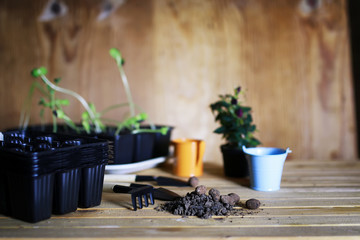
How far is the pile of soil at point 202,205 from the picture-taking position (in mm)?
729

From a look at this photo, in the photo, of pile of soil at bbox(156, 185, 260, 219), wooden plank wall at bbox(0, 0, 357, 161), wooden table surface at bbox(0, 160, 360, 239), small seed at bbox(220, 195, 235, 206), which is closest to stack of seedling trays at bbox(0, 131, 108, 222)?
wooden table surface at bbox(0, 160, 360, 239)

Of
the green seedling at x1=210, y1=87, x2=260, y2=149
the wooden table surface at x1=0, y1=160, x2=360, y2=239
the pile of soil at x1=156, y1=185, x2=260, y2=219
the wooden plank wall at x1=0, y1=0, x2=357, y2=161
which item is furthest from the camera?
the wooden plank wall at x1=0, y1=0, x2=357, y2=161

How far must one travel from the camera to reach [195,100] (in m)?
1.62

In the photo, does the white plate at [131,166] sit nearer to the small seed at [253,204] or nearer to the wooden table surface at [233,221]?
the wooden table surface at [233,221]

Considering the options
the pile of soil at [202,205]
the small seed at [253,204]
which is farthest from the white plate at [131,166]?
the small seed at [253,204]

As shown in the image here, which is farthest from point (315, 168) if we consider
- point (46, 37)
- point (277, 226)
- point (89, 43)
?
point (46, 37)

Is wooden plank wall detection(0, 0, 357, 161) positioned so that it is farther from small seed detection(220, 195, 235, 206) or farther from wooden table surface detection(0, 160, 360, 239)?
small seed detection(220, 195, 235, 206)

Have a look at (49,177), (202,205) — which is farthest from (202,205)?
(49,177)

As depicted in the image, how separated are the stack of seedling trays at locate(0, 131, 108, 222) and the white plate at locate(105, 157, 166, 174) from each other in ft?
0.89

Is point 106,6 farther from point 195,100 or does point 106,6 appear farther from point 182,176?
point 182,176

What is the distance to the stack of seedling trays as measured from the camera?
0.64 metres

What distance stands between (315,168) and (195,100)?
66 cm

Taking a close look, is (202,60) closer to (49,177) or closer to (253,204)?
(253,204)

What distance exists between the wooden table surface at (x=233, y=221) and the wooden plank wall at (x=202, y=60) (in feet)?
2.41
